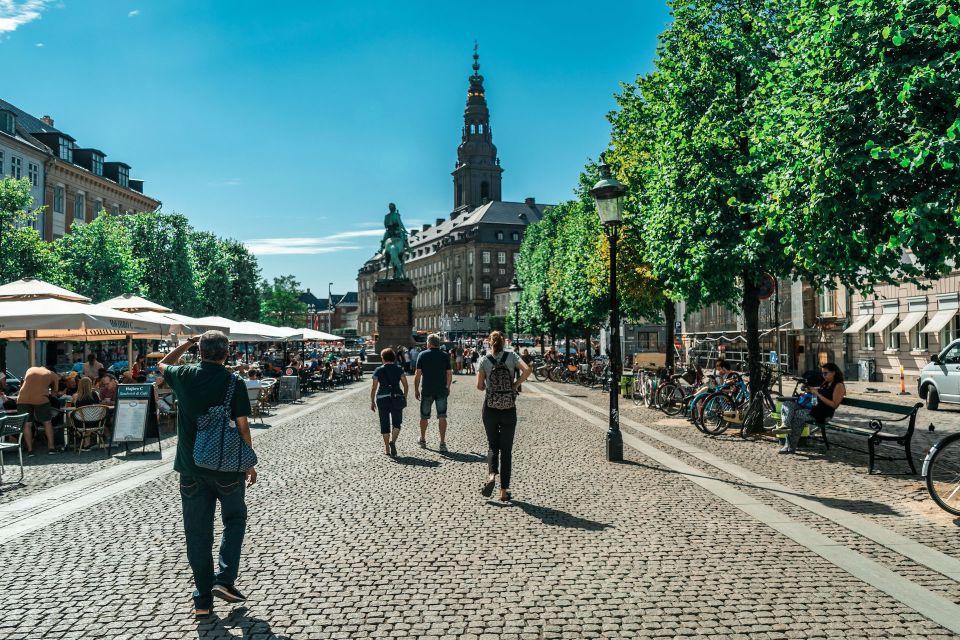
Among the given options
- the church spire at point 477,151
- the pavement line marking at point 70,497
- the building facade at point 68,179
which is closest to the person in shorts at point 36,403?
the pavement line marking at point 70,497

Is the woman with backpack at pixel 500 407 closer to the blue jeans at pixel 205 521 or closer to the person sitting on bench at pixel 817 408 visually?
the blue jeans at pixel 205 521

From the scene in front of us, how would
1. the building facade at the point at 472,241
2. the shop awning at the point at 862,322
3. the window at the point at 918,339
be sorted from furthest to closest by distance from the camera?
the building facade at the point at 472,241 → the shop awning at the point at 862,322 → the window at the point at 918,339

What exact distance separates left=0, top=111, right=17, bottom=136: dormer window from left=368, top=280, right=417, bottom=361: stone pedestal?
26.4m

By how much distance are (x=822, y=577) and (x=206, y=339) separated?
4805mm

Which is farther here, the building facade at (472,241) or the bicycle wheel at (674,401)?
the building facade at (472,241)

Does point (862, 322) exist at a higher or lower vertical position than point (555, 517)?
higher

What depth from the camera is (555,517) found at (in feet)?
25.0

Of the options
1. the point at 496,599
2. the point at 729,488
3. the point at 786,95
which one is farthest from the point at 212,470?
the point at 786,95

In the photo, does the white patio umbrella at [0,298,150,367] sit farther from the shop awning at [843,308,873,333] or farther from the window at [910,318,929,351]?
the shop awning at [843,308,873,333]

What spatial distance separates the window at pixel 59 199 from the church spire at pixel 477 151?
9099cm

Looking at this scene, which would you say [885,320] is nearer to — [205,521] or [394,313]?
[394,313]

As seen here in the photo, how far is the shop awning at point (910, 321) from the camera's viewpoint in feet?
96.2

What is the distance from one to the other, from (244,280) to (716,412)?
62.6 metres

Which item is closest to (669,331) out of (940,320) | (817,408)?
(940,320)
